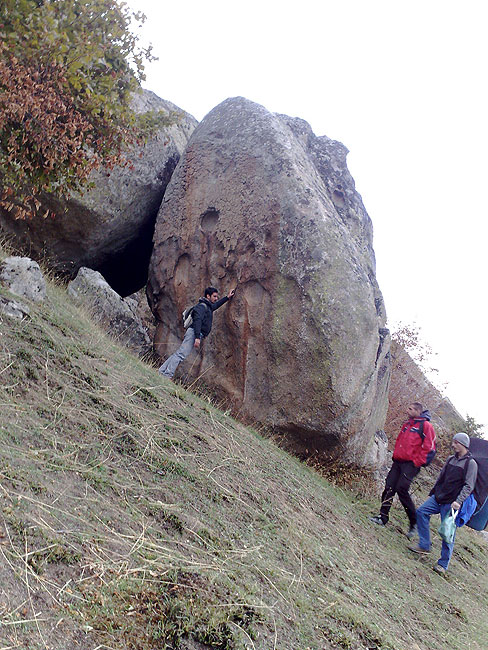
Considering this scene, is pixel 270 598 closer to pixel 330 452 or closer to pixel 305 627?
pixel 305 627

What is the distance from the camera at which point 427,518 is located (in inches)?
283

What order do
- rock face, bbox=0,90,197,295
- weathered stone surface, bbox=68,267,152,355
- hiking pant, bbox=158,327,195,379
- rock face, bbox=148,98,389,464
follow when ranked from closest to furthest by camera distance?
1. rock face, bbox=148,98,389,464
2. hiking pant, bbox=158,327,195,379
3. weathered stone surface, bbox=68,267,152,355
4. rock face, bbox=0,90,197,295

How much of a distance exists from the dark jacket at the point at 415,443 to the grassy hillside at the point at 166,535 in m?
1.03

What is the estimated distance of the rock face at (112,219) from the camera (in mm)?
9023

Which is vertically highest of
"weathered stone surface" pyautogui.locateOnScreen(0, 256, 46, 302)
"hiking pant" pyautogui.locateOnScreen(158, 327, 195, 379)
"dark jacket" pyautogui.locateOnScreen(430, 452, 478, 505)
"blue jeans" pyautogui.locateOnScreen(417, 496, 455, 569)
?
"dark jacket" pyautogui.locateOnScreen(430, 452, 478, 505)

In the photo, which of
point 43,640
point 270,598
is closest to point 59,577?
point 43,640

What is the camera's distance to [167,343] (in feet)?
31.3

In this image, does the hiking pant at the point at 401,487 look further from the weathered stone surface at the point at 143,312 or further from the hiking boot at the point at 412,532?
the weathered stone surface at the point at 143,312

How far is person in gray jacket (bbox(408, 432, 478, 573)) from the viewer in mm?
6637

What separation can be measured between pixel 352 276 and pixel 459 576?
4322mm

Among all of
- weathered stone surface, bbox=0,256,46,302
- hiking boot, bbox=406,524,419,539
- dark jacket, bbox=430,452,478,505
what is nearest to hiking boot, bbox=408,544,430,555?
hiking boot, bbox=406,524,419,539

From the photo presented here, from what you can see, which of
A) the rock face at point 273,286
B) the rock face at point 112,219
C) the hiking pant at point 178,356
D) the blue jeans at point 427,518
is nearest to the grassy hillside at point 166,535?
the blue jeans at point 427,518

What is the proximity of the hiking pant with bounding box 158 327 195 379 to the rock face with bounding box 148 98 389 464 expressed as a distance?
1.96 feet

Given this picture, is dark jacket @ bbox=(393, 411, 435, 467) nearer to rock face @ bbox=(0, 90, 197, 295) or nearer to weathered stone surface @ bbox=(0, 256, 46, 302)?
weathered stone surface @ bbox=(0, 256, 46, 302)
